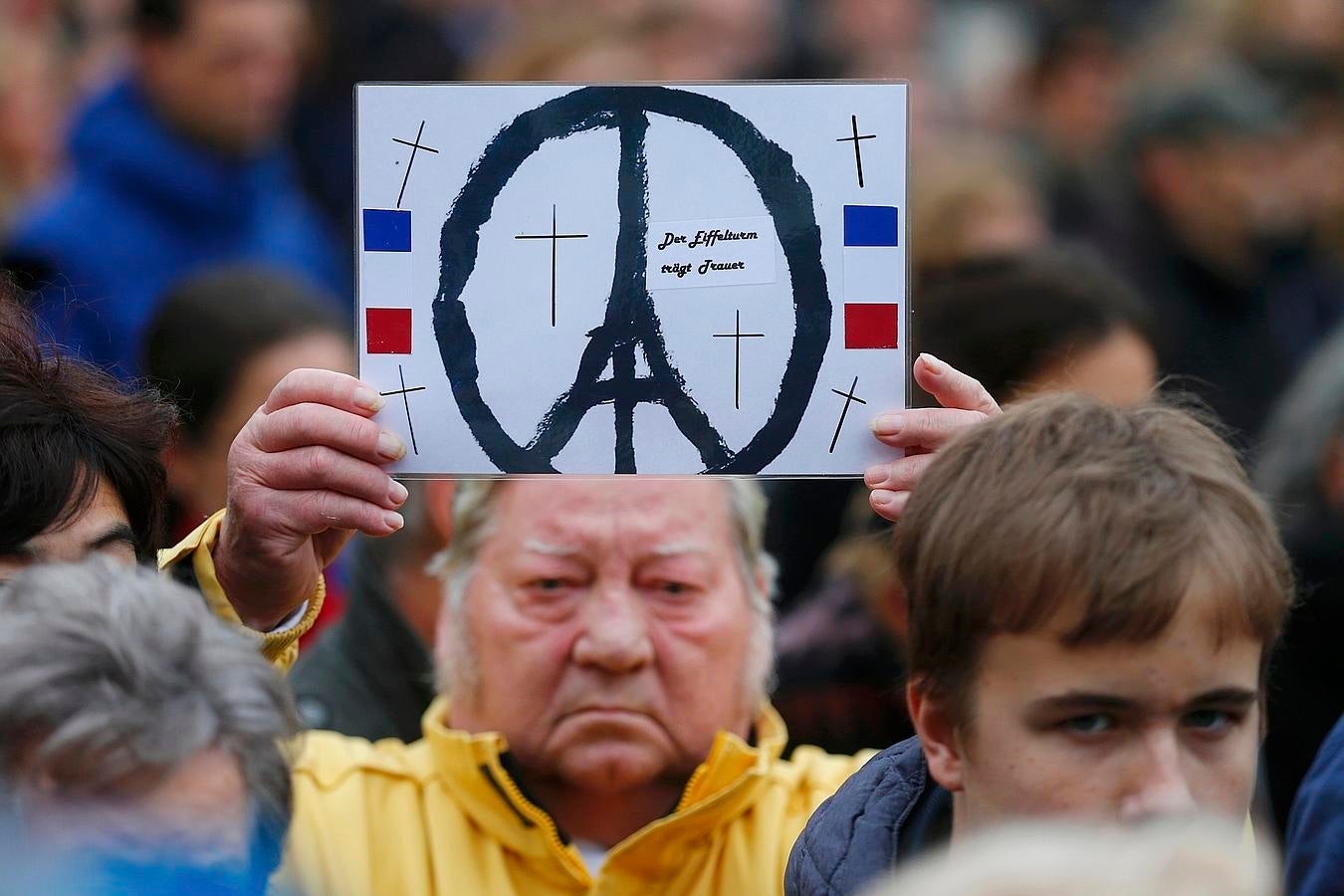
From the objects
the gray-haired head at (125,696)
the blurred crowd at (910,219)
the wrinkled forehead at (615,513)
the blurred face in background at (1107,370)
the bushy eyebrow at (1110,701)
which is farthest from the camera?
the blurred crowd at (910,219)

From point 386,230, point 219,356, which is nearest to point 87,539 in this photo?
point 386,230

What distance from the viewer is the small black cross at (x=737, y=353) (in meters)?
2.27

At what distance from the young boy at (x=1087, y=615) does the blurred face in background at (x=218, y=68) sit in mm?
3600

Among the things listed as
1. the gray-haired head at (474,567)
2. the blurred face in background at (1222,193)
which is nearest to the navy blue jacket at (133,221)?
the gray-haired head at (474,567)

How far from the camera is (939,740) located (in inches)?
80.9

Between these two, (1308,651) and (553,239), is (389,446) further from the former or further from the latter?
(1308,651)

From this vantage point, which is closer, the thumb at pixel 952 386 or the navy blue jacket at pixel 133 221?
the thumb at pixel 952 386

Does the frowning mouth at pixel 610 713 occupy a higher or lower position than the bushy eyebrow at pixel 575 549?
lower

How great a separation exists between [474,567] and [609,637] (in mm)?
289

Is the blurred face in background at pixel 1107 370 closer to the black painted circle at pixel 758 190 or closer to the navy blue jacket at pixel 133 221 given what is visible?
the black painted circle at pixel 758 190

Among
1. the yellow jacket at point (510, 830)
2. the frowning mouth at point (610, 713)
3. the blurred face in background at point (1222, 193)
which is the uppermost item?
the blurred face in background at point (1222, 193)

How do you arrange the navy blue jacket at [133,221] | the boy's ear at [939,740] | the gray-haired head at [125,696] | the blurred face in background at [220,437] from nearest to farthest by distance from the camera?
the gray-haired head at [125,696] < the boy's ear at [939,740] < the blurred face in background at [220,437] < the navy blue jacket at [133,221]

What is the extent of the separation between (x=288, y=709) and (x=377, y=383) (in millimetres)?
649

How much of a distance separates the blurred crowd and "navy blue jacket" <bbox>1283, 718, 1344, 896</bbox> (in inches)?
18.9
